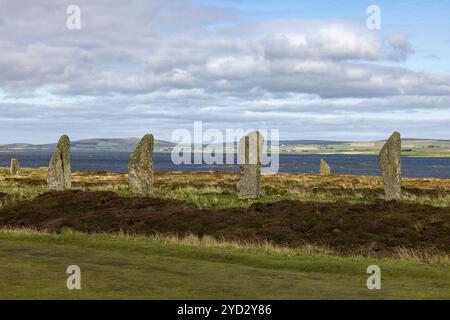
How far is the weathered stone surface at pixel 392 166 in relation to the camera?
36844mm

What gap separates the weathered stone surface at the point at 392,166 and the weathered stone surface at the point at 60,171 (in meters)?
21.5

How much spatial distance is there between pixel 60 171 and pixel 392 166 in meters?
22.4

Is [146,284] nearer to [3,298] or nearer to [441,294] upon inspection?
[3,298]

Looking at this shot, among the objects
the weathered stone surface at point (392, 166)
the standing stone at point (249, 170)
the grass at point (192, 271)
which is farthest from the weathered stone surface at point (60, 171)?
the weathered stone surface at point (392, 166)

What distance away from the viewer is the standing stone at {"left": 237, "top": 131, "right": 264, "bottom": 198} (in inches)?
1588

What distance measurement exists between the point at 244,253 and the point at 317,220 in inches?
307

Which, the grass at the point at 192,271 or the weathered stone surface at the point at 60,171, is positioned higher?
the weathered stone surface at the point at 60,171

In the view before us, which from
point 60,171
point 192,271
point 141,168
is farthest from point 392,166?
point 60,171

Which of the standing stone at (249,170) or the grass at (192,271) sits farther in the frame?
the standing stone at (249,170)

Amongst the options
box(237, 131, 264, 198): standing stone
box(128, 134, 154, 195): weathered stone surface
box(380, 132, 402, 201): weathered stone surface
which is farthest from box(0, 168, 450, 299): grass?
box(128, 134, 154, 195): weathered stone surface

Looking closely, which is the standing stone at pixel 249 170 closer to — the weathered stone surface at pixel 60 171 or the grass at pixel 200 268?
the grass at pixel 200 268

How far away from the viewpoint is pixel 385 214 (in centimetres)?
3052

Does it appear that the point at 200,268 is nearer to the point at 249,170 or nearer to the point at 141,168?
the point at 249,170
